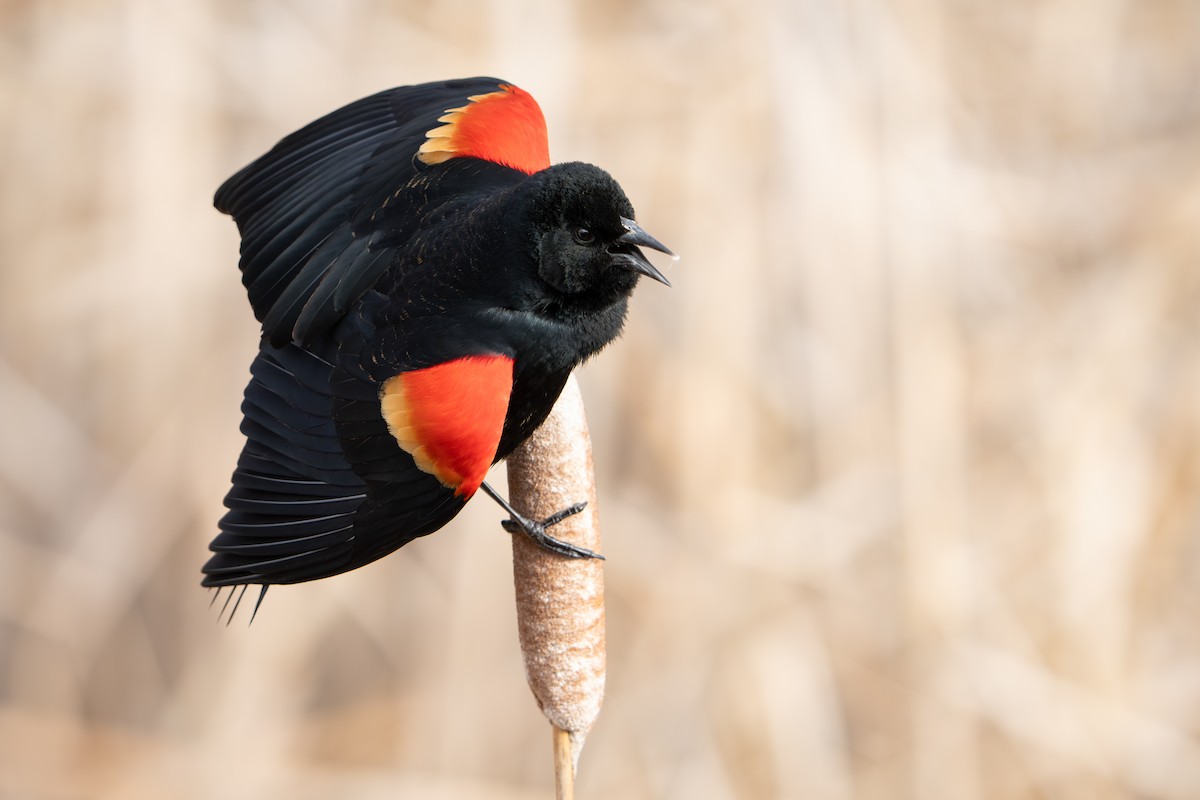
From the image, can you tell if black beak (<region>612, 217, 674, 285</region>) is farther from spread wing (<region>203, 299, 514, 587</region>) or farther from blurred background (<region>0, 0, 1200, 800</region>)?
blurred background (<region>0, 0, 1200, 800</region>)

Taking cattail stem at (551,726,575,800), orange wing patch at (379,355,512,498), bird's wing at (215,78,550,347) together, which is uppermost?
bird's wing at (215,78,550,347)

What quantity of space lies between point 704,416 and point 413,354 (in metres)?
0.99

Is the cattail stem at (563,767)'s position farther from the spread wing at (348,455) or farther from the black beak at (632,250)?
the black beak at (632,250)

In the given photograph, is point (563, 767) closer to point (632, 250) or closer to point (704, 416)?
point (632, 250)

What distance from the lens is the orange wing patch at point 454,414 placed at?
0.96 m

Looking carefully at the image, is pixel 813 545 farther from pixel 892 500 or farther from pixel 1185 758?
pixel 1185 758

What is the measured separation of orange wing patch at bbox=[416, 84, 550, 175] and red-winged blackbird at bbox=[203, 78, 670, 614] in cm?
4

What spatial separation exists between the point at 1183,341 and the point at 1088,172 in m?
0.40

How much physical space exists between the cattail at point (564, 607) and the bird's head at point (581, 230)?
17 cm

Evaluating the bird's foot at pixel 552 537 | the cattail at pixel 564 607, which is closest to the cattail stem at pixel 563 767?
the cattail at pixel 564 607

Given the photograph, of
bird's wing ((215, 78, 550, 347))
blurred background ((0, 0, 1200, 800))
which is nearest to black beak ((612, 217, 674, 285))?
bird's wing ((215, 78, 550, 347))

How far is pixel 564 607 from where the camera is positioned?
0.92 meters

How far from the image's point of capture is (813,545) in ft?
6.59

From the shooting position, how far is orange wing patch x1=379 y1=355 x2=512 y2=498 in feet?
3.14
